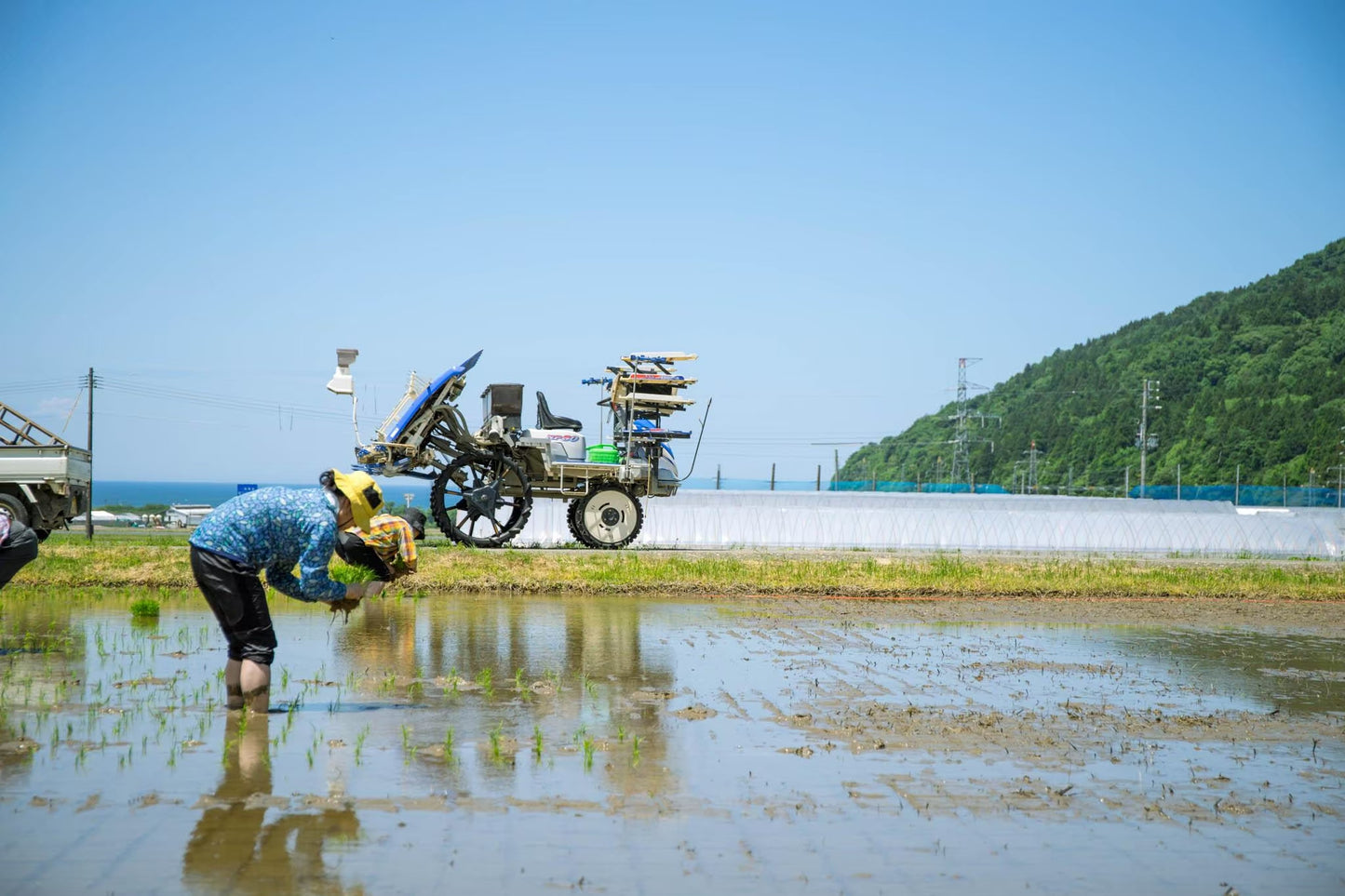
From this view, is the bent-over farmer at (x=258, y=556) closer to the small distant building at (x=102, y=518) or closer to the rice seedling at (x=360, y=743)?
the rice seedling at (x=360, y=743)

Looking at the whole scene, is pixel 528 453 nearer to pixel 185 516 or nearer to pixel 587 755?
pixel 587 755

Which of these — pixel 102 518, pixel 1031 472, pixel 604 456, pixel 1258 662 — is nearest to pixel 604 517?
pixel 604 456

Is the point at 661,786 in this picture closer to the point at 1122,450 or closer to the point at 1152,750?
the point at 1152,750

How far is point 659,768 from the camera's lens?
6.74m

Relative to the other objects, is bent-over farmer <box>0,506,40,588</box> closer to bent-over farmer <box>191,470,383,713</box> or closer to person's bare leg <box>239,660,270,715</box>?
bent-over farmer <box>191,470,383,713</box>

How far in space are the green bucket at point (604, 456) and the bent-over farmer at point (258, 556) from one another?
1591cm

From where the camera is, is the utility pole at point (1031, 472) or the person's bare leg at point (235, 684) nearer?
the person's bare leg at point (235, 684)

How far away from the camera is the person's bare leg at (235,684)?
→ 8.01 meters

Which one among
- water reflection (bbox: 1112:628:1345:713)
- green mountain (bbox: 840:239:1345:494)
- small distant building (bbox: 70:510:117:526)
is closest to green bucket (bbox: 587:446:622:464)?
water reflection (bbox: 1112:628:1345:713)

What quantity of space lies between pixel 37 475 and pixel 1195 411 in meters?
85.6

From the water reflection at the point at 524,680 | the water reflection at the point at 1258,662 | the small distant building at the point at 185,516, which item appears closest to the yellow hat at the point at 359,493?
the water reflection at the point at 524,680

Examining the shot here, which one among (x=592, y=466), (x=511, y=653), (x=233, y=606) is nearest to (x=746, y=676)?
(x=511, y=653)

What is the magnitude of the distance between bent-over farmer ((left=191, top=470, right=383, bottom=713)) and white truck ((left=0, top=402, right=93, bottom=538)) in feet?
56.9

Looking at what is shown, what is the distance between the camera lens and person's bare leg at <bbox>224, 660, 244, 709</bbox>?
8008 mm
